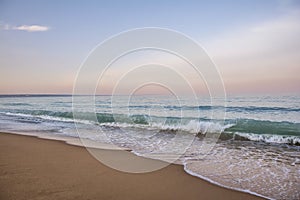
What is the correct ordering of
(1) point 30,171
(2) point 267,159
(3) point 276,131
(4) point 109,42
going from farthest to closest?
(3) point 276,131
(2) point 267,159
(4) point 109,42
(1) point 30,171

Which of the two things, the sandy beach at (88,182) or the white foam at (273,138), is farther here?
the white foam at (273,138)

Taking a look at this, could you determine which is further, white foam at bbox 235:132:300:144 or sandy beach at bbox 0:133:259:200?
white foam at bbox 235:132:300:144

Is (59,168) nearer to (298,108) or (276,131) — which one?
(276,131)

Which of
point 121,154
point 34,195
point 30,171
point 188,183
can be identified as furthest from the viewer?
point 121,154

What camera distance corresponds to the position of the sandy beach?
4078 millimetres

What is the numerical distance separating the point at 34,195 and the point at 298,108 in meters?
21.4

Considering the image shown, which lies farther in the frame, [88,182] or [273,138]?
[273,138]

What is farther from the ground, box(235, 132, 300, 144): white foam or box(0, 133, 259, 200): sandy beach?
box(235, 132, 300, 144): white foam

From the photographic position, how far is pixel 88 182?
15.1ft

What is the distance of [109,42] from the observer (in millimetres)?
5719

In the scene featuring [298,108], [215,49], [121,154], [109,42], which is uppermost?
[215,49]

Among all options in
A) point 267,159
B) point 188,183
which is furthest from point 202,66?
point 267,159

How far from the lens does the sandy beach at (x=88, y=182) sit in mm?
4078

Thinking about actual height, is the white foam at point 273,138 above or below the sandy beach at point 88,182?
above
